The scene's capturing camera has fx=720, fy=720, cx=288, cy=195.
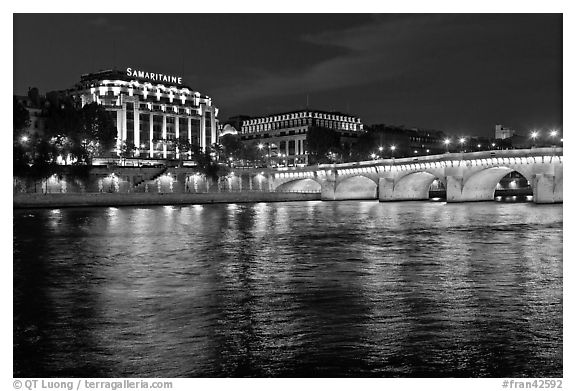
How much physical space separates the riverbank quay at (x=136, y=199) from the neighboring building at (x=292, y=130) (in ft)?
178

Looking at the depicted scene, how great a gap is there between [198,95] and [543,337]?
137271mm

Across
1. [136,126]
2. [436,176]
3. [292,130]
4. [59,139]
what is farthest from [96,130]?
[292,130]

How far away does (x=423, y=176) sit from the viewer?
282 feet

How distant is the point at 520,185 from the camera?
129m

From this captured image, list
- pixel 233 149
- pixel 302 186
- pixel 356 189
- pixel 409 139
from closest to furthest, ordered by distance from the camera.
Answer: pixel 356 189 → pixel 302 186 → pixel 233 149 → pixel 409 139

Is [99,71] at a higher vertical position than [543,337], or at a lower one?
higher

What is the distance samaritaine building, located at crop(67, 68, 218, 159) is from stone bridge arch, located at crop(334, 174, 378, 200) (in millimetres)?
34843

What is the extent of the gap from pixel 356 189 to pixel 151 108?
51823mm

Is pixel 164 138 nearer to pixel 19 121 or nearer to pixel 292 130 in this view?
pixel 292 130

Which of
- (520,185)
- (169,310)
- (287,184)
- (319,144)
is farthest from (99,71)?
(169,310)

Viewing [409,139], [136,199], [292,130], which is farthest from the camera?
[409,139]
